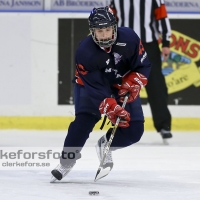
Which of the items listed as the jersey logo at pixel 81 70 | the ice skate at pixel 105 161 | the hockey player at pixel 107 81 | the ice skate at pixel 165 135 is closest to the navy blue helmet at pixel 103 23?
the hockey player at pixel 107 81

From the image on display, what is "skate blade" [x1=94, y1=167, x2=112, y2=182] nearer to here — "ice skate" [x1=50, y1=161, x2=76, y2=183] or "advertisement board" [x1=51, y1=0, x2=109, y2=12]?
"ice skate" [x1=50, y1=161, x2=76, y2=183]

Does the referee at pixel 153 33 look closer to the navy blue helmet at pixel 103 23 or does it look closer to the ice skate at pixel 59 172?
the ice skate at pixel 59 172

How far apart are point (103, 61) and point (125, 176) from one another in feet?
2.24

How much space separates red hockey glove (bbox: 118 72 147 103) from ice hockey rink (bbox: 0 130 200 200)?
1.43ft

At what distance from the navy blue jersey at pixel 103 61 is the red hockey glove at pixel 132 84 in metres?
0.05

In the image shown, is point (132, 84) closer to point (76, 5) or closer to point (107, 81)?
point (107, 81)

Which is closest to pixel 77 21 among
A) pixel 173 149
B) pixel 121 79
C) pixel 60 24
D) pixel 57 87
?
pixel 60 24

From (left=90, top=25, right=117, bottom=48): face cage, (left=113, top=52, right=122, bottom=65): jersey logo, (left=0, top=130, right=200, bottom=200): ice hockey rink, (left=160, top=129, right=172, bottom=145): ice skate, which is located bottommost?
(left=160, top=129, right=172, bottom=145): ice skate

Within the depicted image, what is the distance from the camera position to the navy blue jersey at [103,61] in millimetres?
3793

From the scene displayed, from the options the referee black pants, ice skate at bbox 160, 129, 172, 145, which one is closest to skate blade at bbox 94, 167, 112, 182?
ice skate at bbox 160, 129, 172, 145

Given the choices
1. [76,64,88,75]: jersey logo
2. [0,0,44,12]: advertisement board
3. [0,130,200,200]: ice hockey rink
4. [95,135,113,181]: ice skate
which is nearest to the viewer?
[0,130,200,200]: ice hockey rink

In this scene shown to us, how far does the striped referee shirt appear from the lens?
229 inches

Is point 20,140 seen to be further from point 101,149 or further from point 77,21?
point 101,149

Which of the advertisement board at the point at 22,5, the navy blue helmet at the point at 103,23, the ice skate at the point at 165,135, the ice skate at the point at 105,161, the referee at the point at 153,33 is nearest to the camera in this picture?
the navy blue helmet at the point at 103,23
